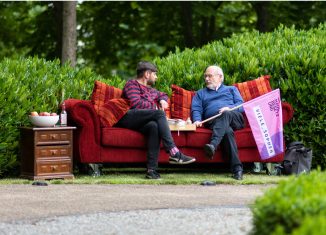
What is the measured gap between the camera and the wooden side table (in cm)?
1086

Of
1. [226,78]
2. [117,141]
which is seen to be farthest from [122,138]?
[226,78]

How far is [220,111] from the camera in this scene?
1140cm

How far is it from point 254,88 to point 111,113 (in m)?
1.98

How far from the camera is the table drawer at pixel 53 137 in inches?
429

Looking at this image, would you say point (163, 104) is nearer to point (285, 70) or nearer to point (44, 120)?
point (44, 120)

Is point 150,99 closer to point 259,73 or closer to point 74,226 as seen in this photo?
point 259,73

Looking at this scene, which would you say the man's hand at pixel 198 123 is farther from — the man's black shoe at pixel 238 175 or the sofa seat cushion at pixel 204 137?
the man's black shoe at pixel 238 175

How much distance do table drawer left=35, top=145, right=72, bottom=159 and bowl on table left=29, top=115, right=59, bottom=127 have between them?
27 centimetres

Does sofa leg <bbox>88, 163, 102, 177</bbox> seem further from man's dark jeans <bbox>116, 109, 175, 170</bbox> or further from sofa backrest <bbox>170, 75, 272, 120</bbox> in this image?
sofa backrest <bbox>170, 75, 272, 120</bbox>

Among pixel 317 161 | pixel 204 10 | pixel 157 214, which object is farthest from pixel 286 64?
pixel 204 10

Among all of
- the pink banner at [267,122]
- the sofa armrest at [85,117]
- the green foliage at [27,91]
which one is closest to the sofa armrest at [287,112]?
the pink banner at [267,122]

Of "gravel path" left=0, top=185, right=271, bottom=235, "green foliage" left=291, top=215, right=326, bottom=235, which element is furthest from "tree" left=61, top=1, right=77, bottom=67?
"green foliage" left=291, top=215, right=326, bottom=235

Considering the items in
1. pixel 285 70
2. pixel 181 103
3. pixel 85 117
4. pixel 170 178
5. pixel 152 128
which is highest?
pixel 285 70

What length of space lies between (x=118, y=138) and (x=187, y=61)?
6.98 feet
